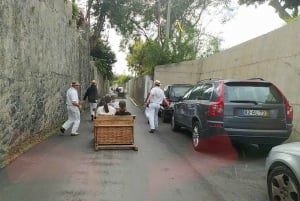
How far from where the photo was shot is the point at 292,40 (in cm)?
1123

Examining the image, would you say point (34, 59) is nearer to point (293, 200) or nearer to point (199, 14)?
point (293, 200)

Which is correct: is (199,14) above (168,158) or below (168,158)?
above

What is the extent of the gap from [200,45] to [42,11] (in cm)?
1813

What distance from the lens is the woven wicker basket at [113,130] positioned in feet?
33.0

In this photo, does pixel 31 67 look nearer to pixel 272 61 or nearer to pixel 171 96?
pixel 272 61

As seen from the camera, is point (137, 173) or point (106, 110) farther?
point (106, 110)

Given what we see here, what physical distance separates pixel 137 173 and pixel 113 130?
267 centimetres

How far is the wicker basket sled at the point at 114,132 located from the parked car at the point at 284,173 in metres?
4.85

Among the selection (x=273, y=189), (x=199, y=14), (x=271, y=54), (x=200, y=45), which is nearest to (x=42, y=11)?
(x=271, y=54)

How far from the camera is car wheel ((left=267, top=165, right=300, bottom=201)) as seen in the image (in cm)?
499

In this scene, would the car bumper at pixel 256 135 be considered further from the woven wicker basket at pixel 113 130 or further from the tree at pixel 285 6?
the tree at pixel 285 6

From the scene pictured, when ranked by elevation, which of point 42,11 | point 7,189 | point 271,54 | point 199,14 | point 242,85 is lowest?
point 7,189

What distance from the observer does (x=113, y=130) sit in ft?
33.1

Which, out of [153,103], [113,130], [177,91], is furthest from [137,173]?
[177,91]
